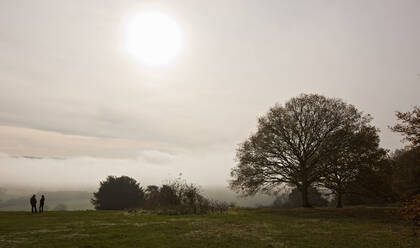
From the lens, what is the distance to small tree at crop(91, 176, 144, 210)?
60688 millimetres

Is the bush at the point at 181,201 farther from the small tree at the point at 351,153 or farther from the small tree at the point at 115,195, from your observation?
the small tree at the point at 115,195

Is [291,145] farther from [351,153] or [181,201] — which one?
[181,201]

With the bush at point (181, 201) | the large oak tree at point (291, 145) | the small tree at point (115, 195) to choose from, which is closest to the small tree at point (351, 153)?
the large oak tree at point (291, 145)

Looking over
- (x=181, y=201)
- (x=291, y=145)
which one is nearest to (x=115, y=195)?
(x=181, y=201)

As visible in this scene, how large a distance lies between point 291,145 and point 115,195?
45.4 m

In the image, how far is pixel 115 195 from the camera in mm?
60969

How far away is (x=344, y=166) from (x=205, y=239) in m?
24.4

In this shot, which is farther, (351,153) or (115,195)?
(115,195)

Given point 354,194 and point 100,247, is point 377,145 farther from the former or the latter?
point 100,247

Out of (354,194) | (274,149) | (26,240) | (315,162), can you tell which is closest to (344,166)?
(315,162)

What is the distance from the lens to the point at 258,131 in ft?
122

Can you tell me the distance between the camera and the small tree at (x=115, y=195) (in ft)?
199

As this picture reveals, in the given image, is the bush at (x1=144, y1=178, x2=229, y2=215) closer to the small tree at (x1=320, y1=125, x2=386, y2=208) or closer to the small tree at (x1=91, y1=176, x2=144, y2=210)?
the small tree at (x1=320, y1=125, x2=386, y2=208)

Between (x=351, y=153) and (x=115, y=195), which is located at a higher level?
(x=351, y=153)
